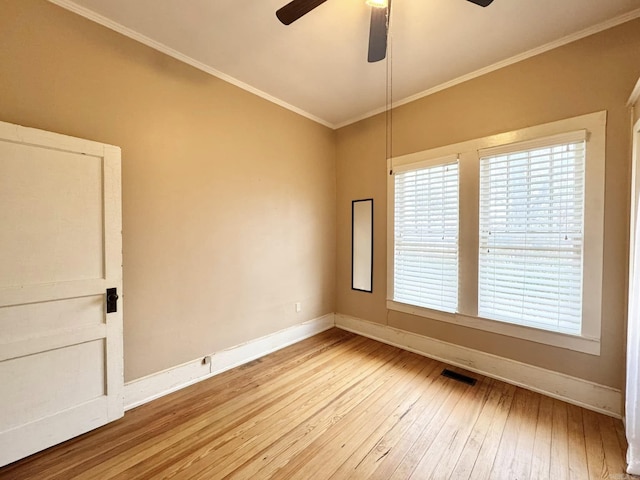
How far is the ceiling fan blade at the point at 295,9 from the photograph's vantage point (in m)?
1.53

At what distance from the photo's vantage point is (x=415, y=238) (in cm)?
317

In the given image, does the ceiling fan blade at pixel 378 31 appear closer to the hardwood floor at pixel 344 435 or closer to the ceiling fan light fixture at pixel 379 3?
the ceiling fan light fixture at pixel 379 3

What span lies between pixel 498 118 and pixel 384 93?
49.0 inches

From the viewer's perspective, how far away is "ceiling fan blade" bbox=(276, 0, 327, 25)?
1.53 meters

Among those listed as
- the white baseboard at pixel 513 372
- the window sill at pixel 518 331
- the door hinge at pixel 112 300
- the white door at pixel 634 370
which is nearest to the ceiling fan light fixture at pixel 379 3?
the white door at pixel 634 370

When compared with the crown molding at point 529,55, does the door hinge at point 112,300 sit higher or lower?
lower

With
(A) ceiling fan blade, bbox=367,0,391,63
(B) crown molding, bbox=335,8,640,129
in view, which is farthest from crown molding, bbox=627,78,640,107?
(A) ceiling fan blade, bbox=367,0,391,63

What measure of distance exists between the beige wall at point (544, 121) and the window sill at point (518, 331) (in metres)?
0.06

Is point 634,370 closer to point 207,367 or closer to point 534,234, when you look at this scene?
point 534,234

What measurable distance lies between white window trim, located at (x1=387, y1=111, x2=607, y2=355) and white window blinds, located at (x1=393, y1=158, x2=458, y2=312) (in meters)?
0.08

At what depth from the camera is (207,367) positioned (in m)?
2.62

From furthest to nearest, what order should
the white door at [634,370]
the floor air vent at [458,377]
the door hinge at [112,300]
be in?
the floor air vent at [458,377] → the door hinge at [112,300] → the white door at [634,370]

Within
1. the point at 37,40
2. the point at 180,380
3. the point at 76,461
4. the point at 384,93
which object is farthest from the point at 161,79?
the point at 76,461

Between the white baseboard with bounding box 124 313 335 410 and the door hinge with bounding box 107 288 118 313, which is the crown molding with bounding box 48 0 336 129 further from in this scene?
the white baseboard with bounding box 124 313 335 410
